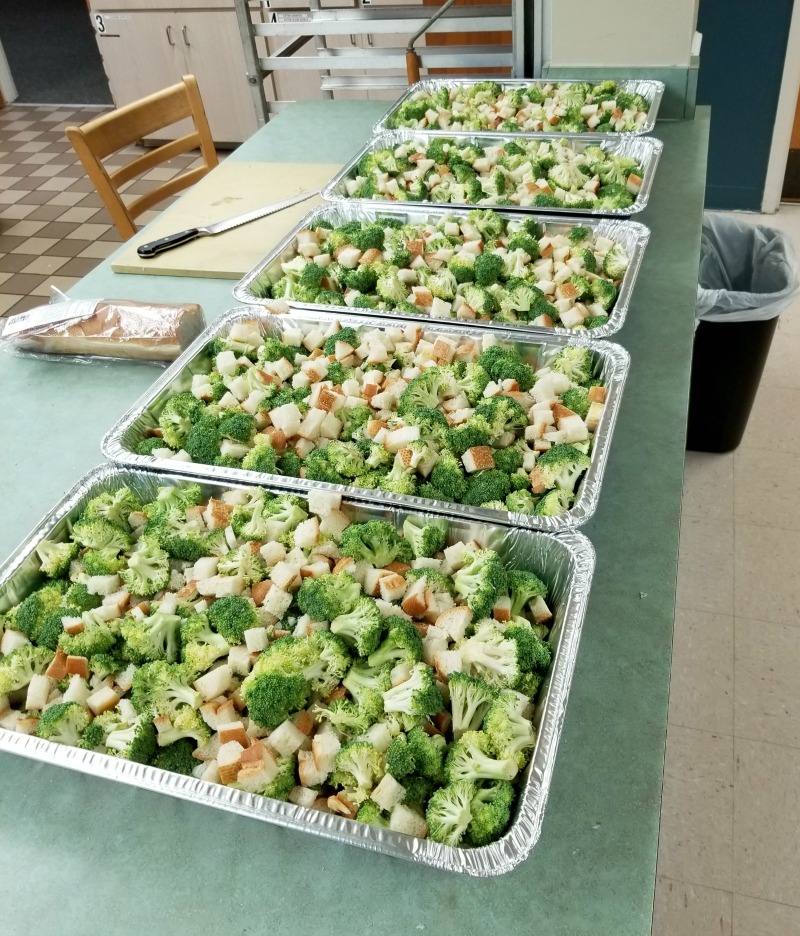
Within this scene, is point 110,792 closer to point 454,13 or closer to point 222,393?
point 222,393

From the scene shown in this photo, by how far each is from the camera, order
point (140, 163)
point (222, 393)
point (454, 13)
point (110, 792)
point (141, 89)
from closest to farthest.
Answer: point (110, 792)
point (222, 393)
point (140, 163)
point (454, 13)
point (141, 89)

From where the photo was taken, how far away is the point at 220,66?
4648 mm

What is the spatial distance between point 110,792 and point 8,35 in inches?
341

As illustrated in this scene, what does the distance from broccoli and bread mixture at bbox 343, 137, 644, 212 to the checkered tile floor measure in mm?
2272

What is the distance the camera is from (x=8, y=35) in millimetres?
7648

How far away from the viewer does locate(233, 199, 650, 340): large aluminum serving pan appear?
1.56 metres

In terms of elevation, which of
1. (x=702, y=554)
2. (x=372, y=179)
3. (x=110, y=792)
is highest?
(x=372, y=179)

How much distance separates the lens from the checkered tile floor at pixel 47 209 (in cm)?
405

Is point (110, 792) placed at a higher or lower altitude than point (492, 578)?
lower

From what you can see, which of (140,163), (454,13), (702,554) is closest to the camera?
(702,554)

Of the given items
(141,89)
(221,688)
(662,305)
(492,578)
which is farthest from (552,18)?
(141,89)

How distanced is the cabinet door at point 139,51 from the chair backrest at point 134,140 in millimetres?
2459

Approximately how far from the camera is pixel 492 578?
1.06 m

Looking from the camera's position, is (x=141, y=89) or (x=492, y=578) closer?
(x=492, y=578)
